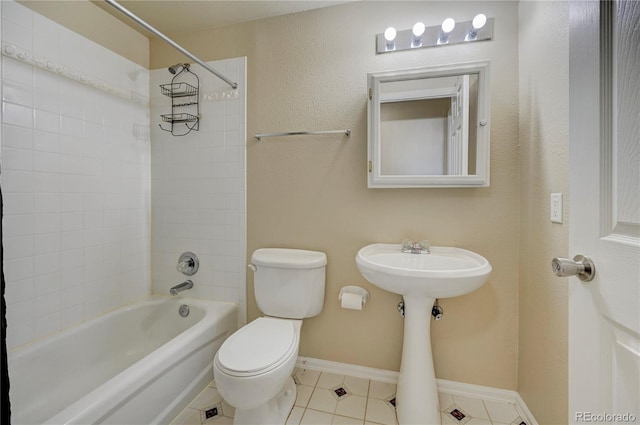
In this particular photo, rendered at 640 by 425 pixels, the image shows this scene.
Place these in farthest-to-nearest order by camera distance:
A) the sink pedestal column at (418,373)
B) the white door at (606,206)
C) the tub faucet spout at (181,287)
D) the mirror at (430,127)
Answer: the tub faucet spout at (181,287)
the mirror at (430,127)
the sink pedestal column at (418,373)
the white door at (606,206)

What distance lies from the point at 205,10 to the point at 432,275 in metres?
2.01

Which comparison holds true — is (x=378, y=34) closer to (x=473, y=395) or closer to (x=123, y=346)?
(x=473, y=395)

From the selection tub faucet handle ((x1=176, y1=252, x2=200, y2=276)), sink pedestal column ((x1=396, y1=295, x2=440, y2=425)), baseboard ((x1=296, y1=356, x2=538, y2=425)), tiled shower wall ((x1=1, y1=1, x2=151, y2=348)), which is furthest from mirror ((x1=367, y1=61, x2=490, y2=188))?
tiled shower wall ((x1=1, y1=1, x2=151, y2=348))

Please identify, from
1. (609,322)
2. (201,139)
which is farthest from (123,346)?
(609,322)

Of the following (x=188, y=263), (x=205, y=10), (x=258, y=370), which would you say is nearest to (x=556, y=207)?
(x=258, y=370)

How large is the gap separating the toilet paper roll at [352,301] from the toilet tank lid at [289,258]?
0.74 feet

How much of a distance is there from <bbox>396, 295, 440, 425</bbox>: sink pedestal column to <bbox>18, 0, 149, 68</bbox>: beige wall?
2.30m

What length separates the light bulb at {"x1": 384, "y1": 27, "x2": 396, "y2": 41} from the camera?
1508 millimetres

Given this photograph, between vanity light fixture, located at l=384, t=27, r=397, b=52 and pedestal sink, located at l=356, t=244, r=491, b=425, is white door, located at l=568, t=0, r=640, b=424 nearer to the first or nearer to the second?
pedestal sink, located at l=356, t=244, r=491, b=425

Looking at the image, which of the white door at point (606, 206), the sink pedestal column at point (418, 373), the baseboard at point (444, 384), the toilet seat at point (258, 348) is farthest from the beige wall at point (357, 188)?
the white door at point (606, 206)

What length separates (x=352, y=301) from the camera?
1.51m

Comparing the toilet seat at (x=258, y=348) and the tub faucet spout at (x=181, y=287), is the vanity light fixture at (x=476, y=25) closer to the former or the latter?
the toilet seat at (x=258, y=348)

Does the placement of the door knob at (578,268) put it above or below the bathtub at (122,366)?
above

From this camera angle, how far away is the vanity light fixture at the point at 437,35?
1.44 meters
